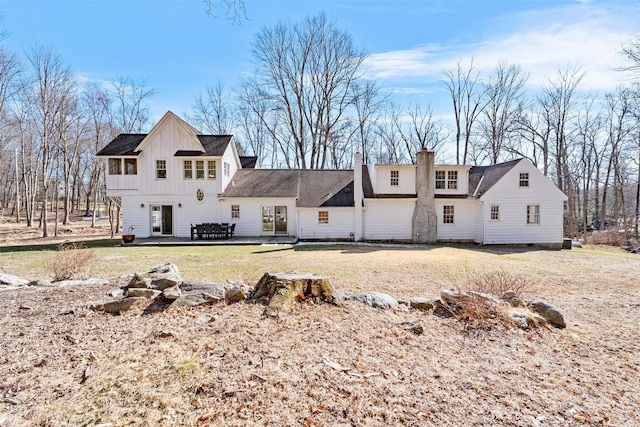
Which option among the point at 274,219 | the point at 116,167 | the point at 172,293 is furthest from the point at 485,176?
the point at 116,167

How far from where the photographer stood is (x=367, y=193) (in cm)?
2192

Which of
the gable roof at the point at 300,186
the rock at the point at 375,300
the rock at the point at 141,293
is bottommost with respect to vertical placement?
the rock at the point at 375,300

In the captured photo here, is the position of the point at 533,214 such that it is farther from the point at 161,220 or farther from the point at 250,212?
the point at 161,220

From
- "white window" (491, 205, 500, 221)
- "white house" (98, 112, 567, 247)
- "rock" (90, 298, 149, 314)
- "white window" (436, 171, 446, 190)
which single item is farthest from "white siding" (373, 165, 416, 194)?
"rock" (90, 298, 149, 314)

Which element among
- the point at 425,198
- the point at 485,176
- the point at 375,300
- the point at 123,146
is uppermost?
the point at 123,146

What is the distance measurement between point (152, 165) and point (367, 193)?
1344cm

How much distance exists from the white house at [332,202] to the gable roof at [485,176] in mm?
126

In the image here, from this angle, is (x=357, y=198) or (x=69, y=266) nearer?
(x=69, y=266)

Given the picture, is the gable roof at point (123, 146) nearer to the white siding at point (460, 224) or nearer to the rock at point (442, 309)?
the white siding at point (460, 224)

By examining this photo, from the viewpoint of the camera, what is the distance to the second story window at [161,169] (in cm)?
2147

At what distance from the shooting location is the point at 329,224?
21297 mm

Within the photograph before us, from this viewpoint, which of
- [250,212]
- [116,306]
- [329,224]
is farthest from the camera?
[250,212]

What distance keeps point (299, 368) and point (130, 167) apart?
21.4 metres

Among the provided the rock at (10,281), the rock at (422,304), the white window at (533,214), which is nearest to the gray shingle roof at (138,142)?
the rock at (10,281)
